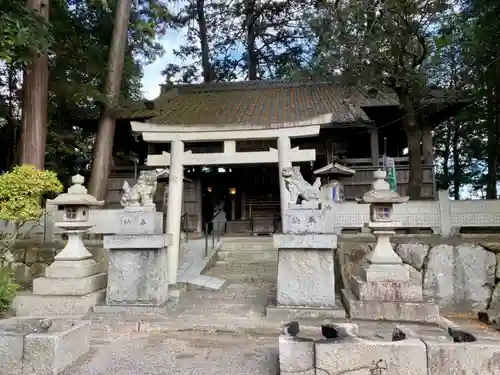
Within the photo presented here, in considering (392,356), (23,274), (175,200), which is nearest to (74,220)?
(175,200)

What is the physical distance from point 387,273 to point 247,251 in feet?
20.0

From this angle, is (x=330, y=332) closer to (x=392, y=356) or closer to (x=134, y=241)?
(x=392, y=356)

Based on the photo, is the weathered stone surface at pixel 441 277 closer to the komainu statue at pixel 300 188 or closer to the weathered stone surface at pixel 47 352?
the komainu statue at pixel 300 188

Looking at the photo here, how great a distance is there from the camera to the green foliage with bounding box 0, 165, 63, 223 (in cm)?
707

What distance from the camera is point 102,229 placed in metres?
8.93

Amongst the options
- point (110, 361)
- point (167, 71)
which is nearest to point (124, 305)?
point (110, 361)

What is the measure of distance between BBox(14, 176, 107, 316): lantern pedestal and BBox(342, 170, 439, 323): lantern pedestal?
4.73 m

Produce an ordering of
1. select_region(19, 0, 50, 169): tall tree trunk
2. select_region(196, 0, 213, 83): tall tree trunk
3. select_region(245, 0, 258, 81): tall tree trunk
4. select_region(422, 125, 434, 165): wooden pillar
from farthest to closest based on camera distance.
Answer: select_region(196, 0, 213, 83): tall tree trunk, select_region(245, 0, 258, 81): tall tree trunk, select_region(422, 125, 434, 165): wooden pillar, select_region(19, 0, 50, 169): tall tree trunk

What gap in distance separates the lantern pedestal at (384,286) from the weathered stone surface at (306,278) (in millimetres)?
483

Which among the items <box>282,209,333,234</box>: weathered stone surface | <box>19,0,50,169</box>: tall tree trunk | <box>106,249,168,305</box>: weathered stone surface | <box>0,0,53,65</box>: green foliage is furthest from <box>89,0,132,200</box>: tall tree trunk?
<box>282,209,333,234</box>: weathered stone surface

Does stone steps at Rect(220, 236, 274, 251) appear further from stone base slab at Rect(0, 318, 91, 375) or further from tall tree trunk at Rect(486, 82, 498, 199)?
tall tree trunk at Rect(486, 82, 498, 199)

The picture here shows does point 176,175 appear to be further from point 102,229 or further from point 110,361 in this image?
point 110,361

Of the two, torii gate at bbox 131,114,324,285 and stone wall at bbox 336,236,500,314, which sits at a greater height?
torii gate at bbox 131,114,324,285

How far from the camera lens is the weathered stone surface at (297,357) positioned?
3.46 m
